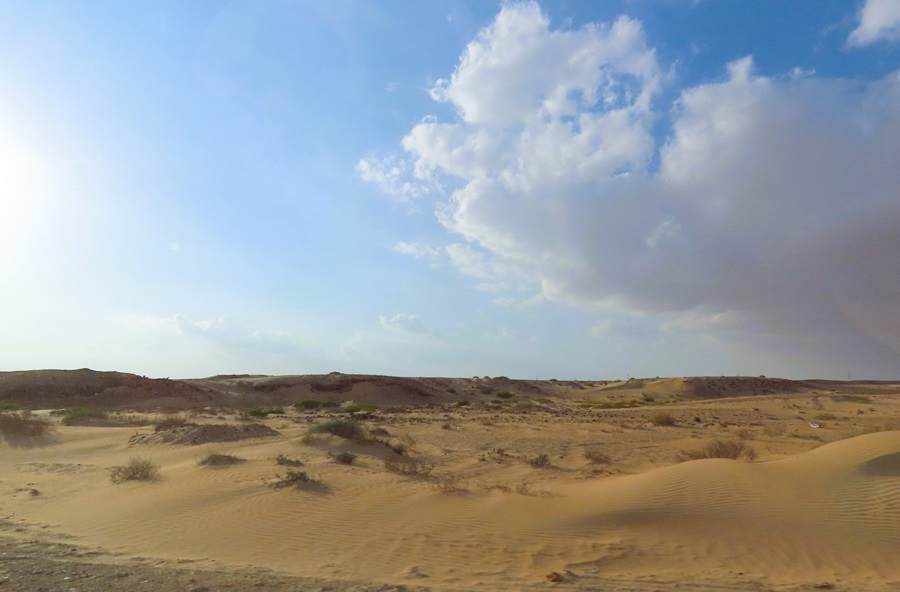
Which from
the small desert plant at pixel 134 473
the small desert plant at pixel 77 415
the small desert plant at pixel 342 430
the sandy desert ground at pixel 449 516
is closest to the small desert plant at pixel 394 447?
the sandy desert ground at pixel 449 516

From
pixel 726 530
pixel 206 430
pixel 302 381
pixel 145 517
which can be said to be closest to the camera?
pixel 726 530

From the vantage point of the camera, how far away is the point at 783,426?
27.0 m

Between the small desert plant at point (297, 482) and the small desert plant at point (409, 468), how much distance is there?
7.60 ft

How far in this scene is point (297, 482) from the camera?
43.2 feet

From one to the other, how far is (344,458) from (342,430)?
386cm

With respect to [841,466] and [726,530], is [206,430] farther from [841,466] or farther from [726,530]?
[841,466]

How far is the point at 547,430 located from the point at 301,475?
14821mm

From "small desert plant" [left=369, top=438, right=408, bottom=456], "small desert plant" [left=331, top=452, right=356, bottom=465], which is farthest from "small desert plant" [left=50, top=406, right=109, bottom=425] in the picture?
"small desert plant" [left=331, top=452, right=356, bottom=465]

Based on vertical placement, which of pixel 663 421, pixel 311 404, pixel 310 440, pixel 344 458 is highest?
pixel 311 404

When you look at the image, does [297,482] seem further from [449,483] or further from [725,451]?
[725,451]

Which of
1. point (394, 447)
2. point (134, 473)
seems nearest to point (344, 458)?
Answer: point (394, 447)

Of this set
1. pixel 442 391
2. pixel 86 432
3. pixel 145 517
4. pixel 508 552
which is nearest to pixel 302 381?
pixel 442 391

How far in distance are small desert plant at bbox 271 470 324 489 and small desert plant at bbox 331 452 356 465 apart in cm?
282

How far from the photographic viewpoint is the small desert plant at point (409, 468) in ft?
48.8
